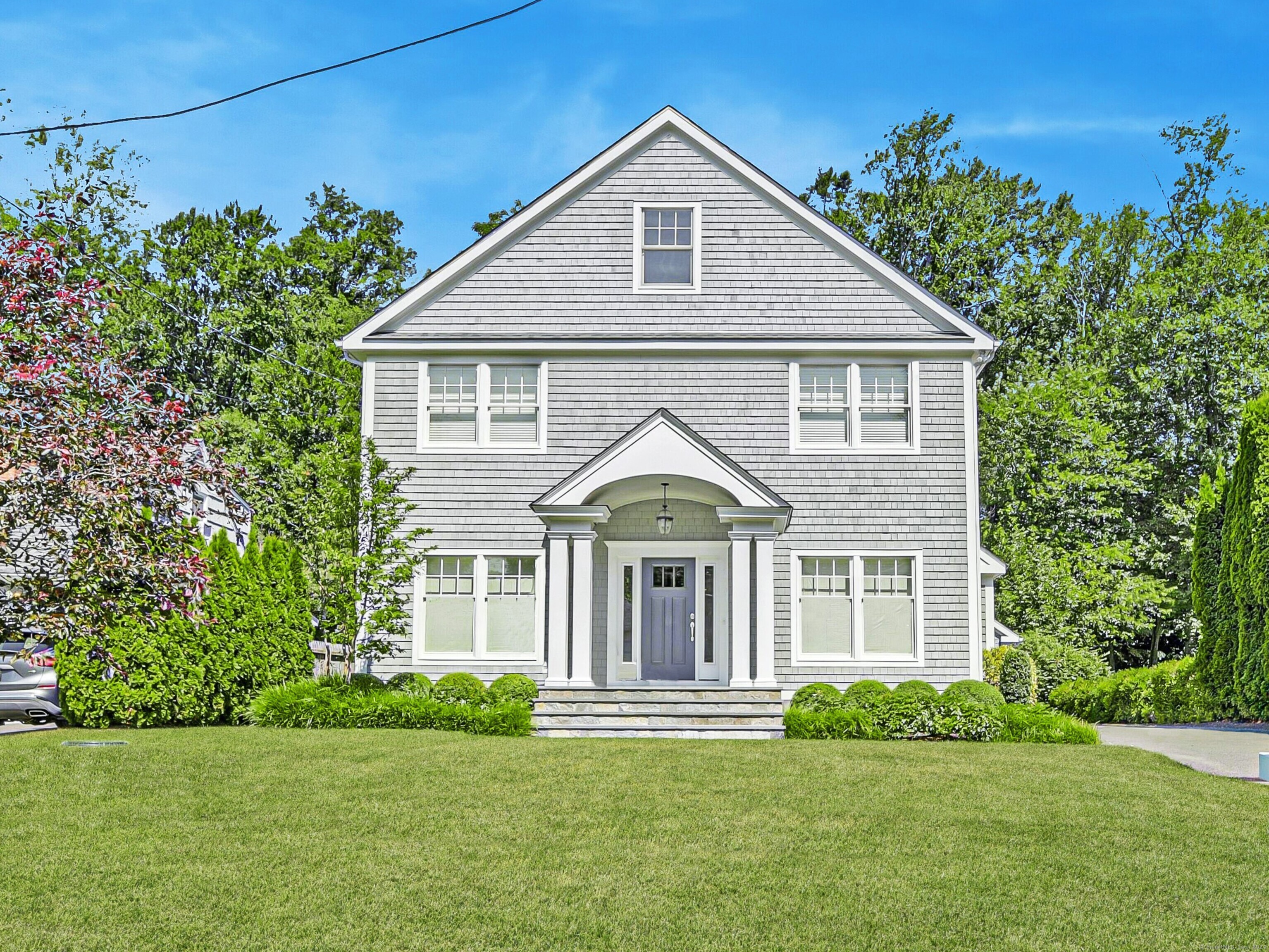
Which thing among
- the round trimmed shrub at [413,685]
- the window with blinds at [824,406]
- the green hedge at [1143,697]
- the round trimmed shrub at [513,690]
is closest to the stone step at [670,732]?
the round trimmed shrub at [513,690]

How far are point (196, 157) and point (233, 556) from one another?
17.1 feet

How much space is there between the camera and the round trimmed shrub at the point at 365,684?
1550 centimetres

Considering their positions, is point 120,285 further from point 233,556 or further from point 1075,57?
point 1075,57

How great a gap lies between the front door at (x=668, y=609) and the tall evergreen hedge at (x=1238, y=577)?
7219 millimetres

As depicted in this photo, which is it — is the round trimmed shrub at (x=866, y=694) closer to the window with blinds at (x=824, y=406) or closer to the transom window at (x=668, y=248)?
the window with blinds at (x=824, y=406)

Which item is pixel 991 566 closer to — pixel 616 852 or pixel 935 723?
pixel 935 723

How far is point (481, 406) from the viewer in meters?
17.5

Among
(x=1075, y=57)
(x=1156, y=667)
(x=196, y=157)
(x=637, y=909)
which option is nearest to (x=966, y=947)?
(x=637, y=909)

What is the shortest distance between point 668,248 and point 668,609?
556 centimetres

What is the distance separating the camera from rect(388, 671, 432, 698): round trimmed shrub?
15641 mm

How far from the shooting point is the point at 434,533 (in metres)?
17.2

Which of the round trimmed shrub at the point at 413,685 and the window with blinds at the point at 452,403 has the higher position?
the window with blinds at the point at 452,403

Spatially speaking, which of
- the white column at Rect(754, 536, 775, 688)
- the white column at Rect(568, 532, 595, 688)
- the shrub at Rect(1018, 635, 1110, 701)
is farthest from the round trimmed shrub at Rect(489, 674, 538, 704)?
the shrub at Rect(1018, 635, 1110, 701)

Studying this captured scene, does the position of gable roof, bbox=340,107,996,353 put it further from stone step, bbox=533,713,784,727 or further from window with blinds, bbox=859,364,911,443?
stone step, bbox=533,713,784,727
